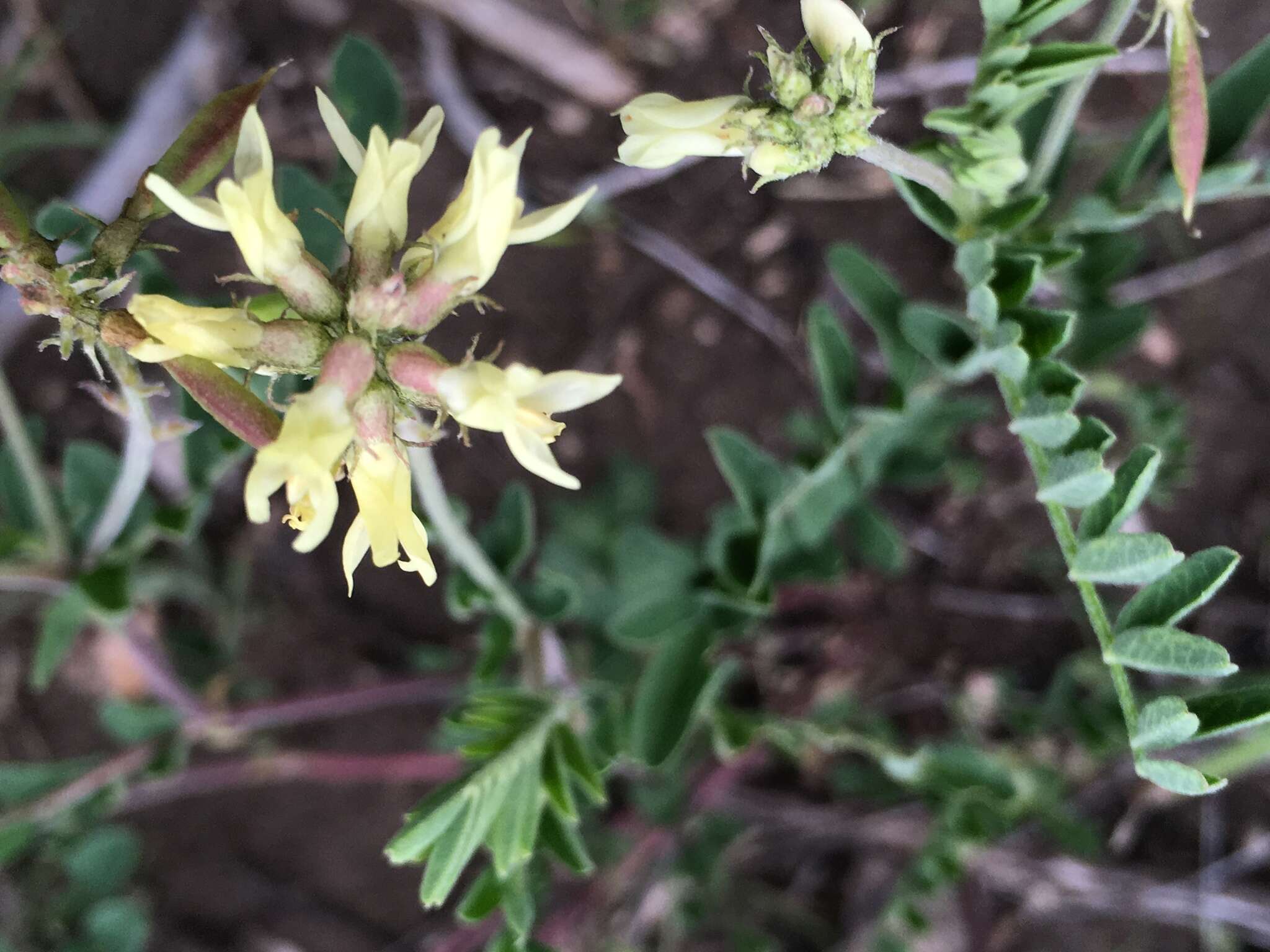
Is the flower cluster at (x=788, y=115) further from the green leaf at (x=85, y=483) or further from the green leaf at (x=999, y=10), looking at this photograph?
the green leaf at (x=85, y=483)

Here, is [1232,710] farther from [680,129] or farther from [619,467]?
[619,467]

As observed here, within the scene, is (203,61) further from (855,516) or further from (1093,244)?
(1093,244)

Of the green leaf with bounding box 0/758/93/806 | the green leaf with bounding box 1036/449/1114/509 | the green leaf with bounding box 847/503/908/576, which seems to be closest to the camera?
the green leaf with bounding box 1036/449/1114/509

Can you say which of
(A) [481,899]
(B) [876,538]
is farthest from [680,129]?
(B) [876,538]

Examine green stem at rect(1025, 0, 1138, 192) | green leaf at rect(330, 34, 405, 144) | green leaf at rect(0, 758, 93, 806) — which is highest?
green leaf at rect(330, 34, 405, 144)

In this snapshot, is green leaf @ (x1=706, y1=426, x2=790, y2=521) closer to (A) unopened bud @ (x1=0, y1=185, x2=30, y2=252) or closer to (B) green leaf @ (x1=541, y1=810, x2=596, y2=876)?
(B) green leaf @ (x1=541, y1=810, x2=596, y2=876)

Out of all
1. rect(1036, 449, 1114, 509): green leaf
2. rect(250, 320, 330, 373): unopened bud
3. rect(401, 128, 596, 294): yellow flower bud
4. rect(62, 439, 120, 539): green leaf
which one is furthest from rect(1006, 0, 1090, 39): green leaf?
rect(62, 439, 120, 539): green leaf

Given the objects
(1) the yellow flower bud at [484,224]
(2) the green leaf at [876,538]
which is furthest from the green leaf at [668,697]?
(1) the yellow flower bud at [484,224]
